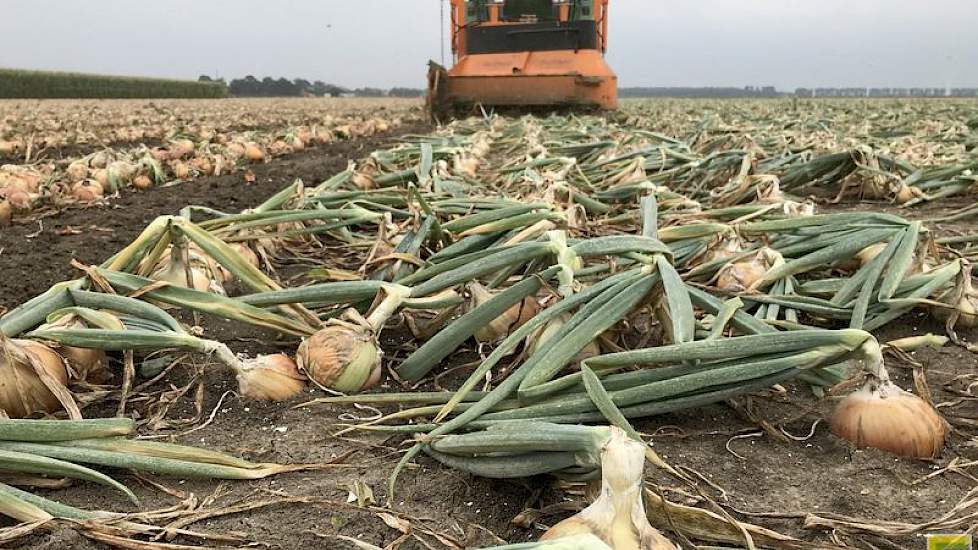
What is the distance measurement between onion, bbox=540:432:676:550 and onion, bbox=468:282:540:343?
874 millimetres

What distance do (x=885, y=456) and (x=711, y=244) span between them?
0.99m

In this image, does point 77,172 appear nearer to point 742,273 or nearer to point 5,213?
point 5,213

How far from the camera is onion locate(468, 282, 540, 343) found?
5.61 ft

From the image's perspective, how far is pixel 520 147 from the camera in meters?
5.57

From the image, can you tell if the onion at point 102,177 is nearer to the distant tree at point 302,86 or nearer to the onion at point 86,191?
the onion at point 86,191

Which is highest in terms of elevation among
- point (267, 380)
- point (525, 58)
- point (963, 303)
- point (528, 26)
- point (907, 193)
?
point (528, 26)

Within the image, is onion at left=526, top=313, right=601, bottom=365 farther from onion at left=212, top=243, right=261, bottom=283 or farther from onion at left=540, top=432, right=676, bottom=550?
onion at left=212, top=243, right=261, bottom=283

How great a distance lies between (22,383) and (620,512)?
119 centimetres

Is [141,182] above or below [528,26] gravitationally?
below

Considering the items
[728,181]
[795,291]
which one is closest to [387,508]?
[795,291]

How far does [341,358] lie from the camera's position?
1569mm

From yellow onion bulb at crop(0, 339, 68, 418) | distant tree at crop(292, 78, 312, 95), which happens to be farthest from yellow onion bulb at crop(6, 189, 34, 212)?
distant tree at crop(292, 78, 312, 95)

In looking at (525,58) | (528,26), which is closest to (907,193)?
(525,58)

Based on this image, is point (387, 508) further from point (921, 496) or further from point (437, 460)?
point (921, 496)
